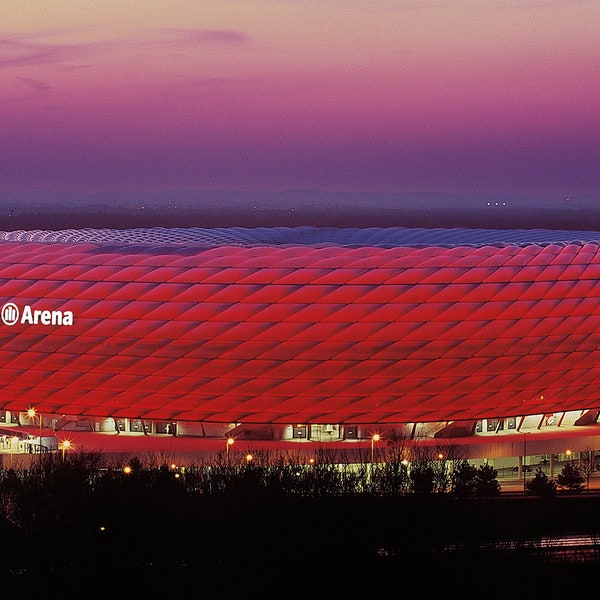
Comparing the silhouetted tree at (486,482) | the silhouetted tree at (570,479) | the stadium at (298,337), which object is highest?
the stadium at (298,337)

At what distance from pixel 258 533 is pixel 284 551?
108cm

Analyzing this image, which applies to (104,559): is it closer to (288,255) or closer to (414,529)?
(414,529)

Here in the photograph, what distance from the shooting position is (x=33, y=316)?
5409 cm

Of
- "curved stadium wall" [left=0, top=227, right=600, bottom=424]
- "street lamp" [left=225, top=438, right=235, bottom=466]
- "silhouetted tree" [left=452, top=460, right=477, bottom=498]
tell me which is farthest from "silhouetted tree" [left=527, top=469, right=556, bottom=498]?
"street lamp" [left=225, top=438, right=235, bottom=466]

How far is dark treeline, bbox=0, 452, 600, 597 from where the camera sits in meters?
33.7

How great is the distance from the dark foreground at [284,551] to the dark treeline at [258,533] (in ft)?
0.14

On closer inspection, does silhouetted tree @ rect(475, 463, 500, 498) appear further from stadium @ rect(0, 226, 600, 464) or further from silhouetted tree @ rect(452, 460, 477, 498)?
stadium @ rect(0, 226, 600, 464)

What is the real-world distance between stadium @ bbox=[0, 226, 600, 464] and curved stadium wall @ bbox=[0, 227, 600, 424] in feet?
0.18

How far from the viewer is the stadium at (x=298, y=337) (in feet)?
172

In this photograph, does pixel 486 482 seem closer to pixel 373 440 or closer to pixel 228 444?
pixel 373 440

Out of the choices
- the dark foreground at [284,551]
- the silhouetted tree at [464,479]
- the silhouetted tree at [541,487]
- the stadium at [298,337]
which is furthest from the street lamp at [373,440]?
the dark foreground at [284,551]

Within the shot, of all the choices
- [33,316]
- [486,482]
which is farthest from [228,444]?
[486,482]

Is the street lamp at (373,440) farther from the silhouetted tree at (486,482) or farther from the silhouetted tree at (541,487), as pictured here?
the silhouetted tree at (541,487)

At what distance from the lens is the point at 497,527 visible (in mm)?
38344
